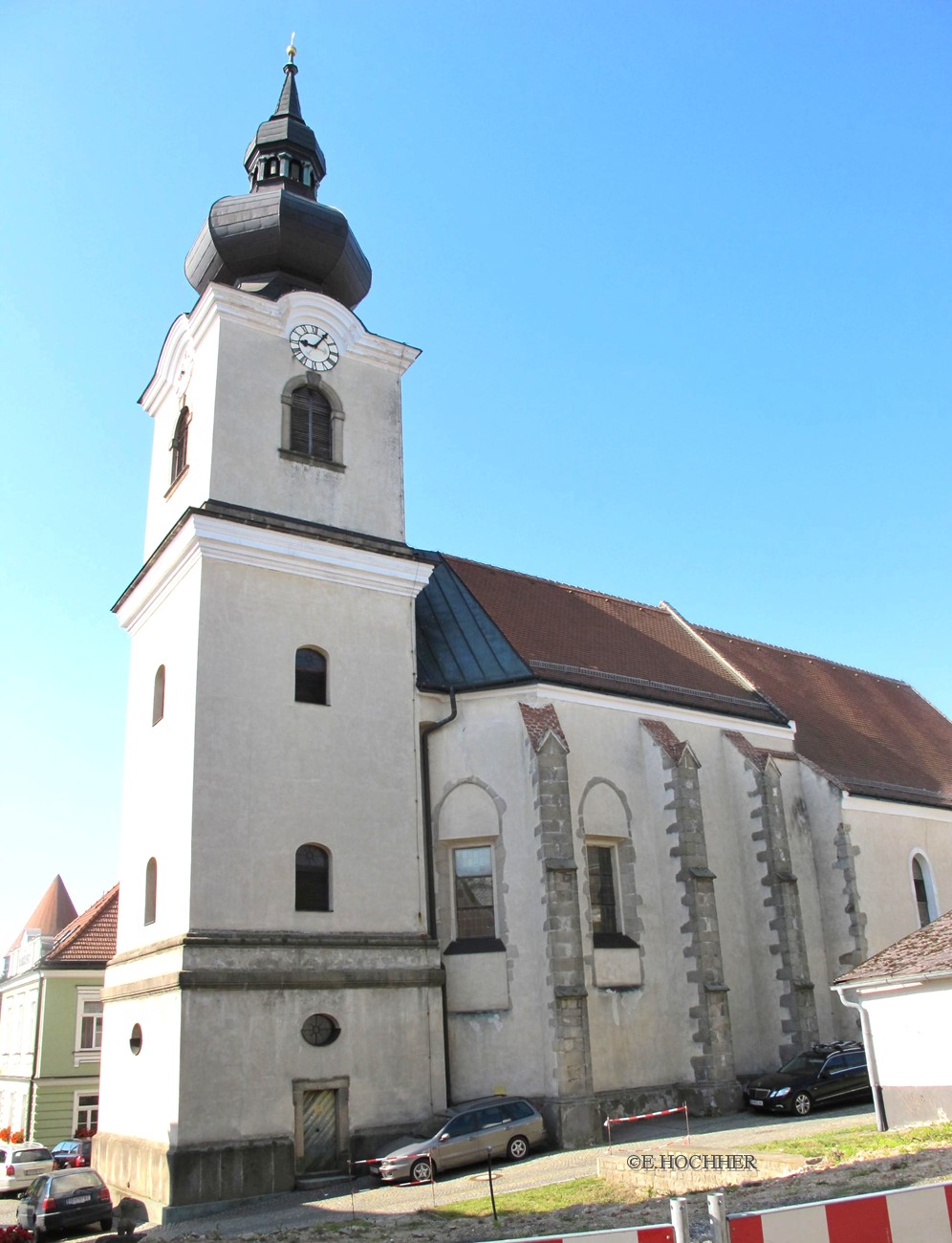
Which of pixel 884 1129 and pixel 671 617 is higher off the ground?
pixel 671 617

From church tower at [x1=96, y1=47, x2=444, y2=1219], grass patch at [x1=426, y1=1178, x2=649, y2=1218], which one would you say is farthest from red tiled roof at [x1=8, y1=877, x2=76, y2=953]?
grass patch at [x1=426, y1=1178, x2=649, y2=1218]

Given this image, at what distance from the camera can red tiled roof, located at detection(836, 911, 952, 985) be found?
589 inches

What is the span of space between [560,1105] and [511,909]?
11.2 ft

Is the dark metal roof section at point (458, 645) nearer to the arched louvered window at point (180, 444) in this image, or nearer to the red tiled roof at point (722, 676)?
the red tiled roof at point (722, 676)

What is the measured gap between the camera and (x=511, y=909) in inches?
781

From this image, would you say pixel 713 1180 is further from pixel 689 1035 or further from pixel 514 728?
pixel 514 728

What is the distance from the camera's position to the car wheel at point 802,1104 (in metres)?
19.1

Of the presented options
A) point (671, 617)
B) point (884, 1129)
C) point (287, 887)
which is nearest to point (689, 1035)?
point (884, 1129)

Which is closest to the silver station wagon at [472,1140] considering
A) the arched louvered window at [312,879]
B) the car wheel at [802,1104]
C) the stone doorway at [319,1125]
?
the stone doorway at [319,1125]

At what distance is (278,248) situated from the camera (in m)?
22.2

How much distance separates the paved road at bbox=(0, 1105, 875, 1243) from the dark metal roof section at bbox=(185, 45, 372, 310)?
1619 centimetres

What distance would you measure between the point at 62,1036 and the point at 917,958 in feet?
83.7

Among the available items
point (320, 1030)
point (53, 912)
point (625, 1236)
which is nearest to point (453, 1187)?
point (320, 1030)

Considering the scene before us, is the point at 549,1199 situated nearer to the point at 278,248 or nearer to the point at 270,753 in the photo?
the point at 270,753
